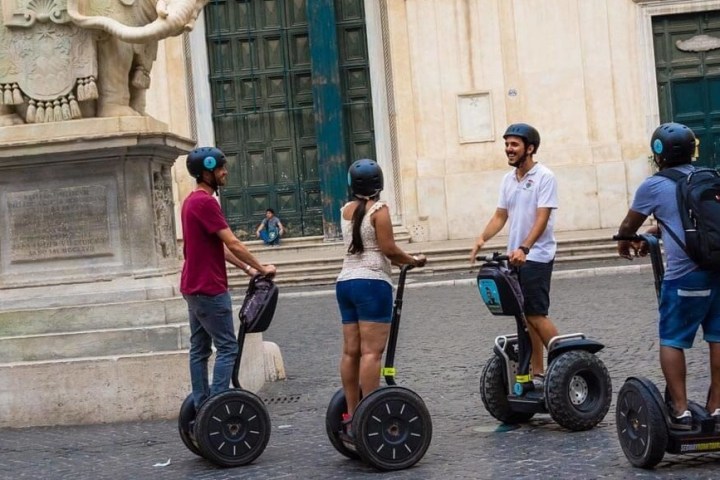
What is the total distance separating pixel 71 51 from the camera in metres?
10.4

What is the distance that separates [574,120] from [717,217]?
18.6 meters

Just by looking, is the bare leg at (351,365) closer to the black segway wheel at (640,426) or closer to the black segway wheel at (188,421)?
the black segway wheel at (188,421)

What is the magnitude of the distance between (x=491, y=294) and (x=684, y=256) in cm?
151

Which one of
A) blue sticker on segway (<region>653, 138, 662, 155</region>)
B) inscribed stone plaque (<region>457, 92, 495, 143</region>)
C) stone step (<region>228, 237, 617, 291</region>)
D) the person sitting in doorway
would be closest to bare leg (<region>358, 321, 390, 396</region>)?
blue sticker on segway (<region>653, 138, 662, 155</region>)

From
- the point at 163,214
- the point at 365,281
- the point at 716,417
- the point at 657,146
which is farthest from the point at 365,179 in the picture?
the point at 163,214

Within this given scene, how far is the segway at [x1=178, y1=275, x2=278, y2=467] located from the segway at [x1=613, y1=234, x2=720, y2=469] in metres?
2.05

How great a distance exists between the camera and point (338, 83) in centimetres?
2528

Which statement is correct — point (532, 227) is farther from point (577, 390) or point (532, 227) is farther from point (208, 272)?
point (208, 272)

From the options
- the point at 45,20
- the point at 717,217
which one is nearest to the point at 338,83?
the point at 45,20

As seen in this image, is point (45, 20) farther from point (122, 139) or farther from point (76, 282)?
point (76, 282)

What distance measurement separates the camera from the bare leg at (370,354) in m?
7.14

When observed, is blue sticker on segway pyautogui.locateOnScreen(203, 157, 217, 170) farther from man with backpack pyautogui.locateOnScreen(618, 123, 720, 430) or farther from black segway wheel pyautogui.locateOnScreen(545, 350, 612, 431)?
man with backpack pyautogui.locateOnScreen(618, 123, 720, 430)

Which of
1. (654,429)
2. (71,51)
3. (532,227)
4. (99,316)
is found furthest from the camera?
(71,51)

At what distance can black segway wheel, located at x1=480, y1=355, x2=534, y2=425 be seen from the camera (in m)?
8.07
